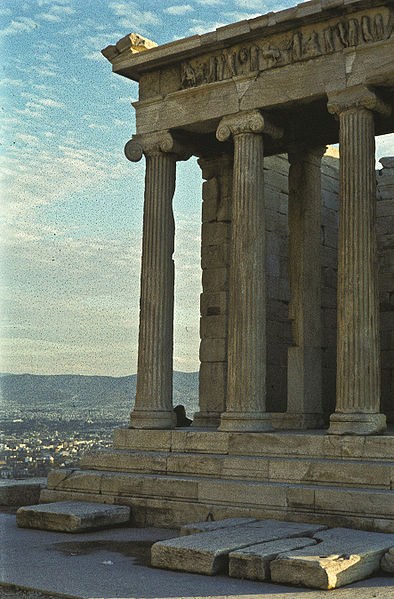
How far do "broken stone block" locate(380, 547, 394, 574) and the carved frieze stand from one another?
8461mm

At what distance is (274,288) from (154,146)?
167 inches

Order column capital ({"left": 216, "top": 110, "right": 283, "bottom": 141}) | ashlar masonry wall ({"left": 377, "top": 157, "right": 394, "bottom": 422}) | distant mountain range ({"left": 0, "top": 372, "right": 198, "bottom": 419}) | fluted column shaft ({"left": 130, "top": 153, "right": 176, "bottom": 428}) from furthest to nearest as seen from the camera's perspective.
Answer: distant mountain range ({"left": 0, "top": 372, "right": 198, "bottom": 419})
ashlar masonry wall ({"left": 377, "top": 157, "right": 394, "bottom": 422})
fluted column shaft ({"left": 130, "top": 153, "right": 176, "bottom": 428})
column capital ({"left": 216, "top": 110, "right": 283, "bottom": 141})

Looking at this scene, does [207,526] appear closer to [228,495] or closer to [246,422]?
[228,495]

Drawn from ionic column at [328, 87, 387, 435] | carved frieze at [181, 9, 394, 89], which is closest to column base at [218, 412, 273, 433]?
ionic column at [328, 87, 387, 435]

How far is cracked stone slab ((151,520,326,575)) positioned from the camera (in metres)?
9.69

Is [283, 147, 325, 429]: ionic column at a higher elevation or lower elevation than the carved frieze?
lower

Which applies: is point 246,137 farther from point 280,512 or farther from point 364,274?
point 280,512

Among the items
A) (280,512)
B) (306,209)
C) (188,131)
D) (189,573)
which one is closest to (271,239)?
(306,209)

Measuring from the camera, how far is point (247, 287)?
1468 centimetres

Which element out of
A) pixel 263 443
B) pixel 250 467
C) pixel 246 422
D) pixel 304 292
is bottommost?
pixel 250 467

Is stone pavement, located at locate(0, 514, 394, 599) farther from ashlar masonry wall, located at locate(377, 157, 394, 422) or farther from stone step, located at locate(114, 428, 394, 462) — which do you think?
ashlar masonry wall, located at locate(377, 157, 394, 422)

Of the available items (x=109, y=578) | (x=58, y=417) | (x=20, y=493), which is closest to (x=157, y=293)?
(x=20, y=493)

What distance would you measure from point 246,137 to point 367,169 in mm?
2550

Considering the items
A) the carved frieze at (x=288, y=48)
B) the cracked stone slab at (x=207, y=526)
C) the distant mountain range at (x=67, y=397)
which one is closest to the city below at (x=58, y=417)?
the distant mountain range at (x=67, y=397)
